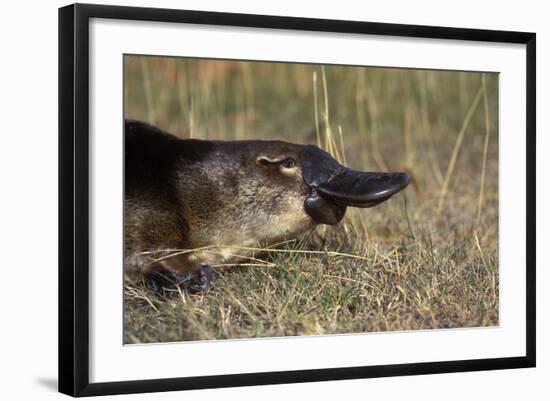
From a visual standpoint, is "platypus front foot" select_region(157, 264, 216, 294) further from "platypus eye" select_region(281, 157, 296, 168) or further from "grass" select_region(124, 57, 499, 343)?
"platypus eye" select_region(281, 157, 296, 168)

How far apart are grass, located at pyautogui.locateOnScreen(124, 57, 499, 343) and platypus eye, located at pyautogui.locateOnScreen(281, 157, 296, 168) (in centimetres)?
37

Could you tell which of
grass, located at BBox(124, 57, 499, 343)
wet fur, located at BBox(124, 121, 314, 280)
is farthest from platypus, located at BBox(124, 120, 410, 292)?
grass, located at BBox(124, 57, 499, 343)

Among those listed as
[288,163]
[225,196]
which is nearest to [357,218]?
[288,163]

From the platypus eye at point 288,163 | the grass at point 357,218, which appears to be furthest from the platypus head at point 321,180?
the grass at point 357,218

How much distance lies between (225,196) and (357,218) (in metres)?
1.41

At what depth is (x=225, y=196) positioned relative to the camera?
516 cm

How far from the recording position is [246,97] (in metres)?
9.31

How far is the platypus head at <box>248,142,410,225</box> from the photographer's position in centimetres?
503

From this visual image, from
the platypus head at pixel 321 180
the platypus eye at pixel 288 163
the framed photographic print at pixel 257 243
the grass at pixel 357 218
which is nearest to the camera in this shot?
the framed photographic print at pixel 257 243

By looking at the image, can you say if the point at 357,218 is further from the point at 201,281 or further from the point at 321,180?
the point at 201,281

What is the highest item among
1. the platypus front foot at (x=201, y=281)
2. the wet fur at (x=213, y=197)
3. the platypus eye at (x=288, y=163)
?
the platypus eye at (x=288, y=163)

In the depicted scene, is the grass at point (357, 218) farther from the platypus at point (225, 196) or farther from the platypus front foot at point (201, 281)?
the platypus at point (225, 196)

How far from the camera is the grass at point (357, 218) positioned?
489 cm

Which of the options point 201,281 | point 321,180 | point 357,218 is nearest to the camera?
point 201,281
